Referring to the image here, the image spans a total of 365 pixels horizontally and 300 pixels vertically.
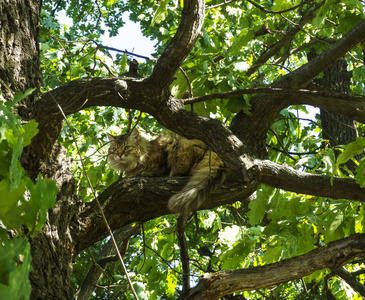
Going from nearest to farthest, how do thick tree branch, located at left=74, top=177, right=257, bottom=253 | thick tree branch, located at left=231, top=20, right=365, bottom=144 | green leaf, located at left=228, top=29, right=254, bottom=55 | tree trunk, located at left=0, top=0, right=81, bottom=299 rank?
1. tree trunk, located at left=0, top=0, right=81, bottom=299
2. thick tree branch, located at left=74, top=177, right=257, bottom=253
3. green leaf, located at left=228, top=29, right=254, bottom=55
4. thick tree branch, located at left=231, top=20, right=365, bottom=144

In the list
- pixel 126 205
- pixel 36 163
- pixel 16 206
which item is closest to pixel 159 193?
pixel 126 205

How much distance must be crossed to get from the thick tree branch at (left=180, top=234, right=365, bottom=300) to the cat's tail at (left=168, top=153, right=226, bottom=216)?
54 centimetres

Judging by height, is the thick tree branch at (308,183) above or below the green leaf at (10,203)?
above

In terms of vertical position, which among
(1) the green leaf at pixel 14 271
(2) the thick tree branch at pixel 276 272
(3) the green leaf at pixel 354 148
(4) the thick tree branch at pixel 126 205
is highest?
(3) the green leaf at pixel 354 148

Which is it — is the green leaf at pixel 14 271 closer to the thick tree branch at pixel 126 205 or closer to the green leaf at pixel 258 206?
the thick tree branch at pixel 126 205

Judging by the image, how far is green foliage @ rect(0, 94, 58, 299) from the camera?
74cm

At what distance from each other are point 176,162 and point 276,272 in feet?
5.81

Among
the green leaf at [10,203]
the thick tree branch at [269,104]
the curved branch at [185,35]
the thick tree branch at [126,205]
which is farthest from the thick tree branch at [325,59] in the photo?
the green leaf at [10,203]

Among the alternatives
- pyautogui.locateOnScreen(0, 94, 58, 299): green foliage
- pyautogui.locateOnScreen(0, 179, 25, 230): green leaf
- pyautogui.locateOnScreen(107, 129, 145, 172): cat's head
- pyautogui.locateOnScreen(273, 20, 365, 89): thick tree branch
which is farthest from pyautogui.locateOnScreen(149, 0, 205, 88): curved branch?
pyautogui.locateOnScreen(107, 129, 145, 172): cat's head

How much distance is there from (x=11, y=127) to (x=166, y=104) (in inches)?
57.5

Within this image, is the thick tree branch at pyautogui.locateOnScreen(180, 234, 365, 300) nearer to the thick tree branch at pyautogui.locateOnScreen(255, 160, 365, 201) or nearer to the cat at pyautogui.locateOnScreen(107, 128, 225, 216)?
the thick tree branch at pyautogui.locateOnScreen(255, 160, 365, 201)

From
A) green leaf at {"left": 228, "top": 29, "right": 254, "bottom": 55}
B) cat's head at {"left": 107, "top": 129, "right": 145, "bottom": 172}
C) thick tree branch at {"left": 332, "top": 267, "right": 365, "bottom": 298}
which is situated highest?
cat's head at {"left": 107, "top": 129, "right": 145, "bottom": 172}

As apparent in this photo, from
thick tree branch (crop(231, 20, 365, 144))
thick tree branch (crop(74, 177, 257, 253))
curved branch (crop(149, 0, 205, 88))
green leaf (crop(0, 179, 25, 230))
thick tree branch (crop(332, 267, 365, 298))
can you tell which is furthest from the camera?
thick tree branch (crop(332, 267, 365, 298))

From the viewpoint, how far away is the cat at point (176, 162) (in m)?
2.61
